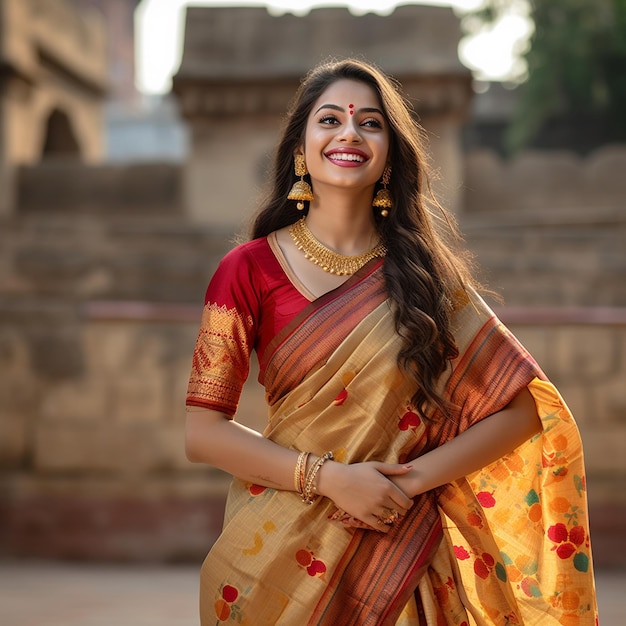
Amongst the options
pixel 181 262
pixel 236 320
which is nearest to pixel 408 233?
pixel 236 320

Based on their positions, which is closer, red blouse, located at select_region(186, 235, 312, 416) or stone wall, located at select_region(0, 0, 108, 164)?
red blouse, located at select_region(186, 235, 312, 416)

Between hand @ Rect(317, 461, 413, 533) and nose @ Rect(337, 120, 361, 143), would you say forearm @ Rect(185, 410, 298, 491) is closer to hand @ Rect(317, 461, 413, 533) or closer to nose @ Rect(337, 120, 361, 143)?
hand @ Rect(317, 461, 413, 533)

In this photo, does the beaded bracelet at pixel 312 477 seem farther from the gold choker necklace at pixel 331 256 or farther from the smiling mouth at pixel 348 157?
the smiling mouth at pixel 348 157

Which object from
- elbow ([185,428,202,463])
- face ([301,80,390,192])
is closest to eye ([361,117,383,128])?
face ([301,80,390,192])

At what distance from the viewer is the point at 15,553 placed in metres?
6.37

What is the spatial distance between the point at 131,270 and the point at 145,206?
311 cm

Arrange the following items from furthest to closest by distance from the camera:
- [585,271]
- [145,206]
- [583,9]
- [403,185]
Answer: [583,9]
[145,206]
[585,271]
[403,185]

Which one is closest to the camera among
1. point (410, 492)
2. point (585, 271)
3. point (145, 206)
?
point (410, 492)

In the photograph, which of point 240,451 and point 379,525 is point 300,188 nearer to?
point 240,451

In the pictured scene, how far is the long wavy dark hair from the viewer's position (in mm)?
→ 2457

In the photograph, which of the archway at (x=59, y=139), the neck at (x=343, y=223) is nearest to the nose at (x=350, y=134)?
the neck at (x=343, y=223)

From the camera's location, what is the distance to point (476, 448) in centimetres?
249

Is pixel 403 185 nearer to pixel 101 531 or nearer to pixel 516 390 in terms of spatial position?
pixel 516 390

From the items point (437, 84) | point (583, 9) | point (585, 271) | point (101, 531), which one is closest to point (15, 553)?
point (101, 531)
